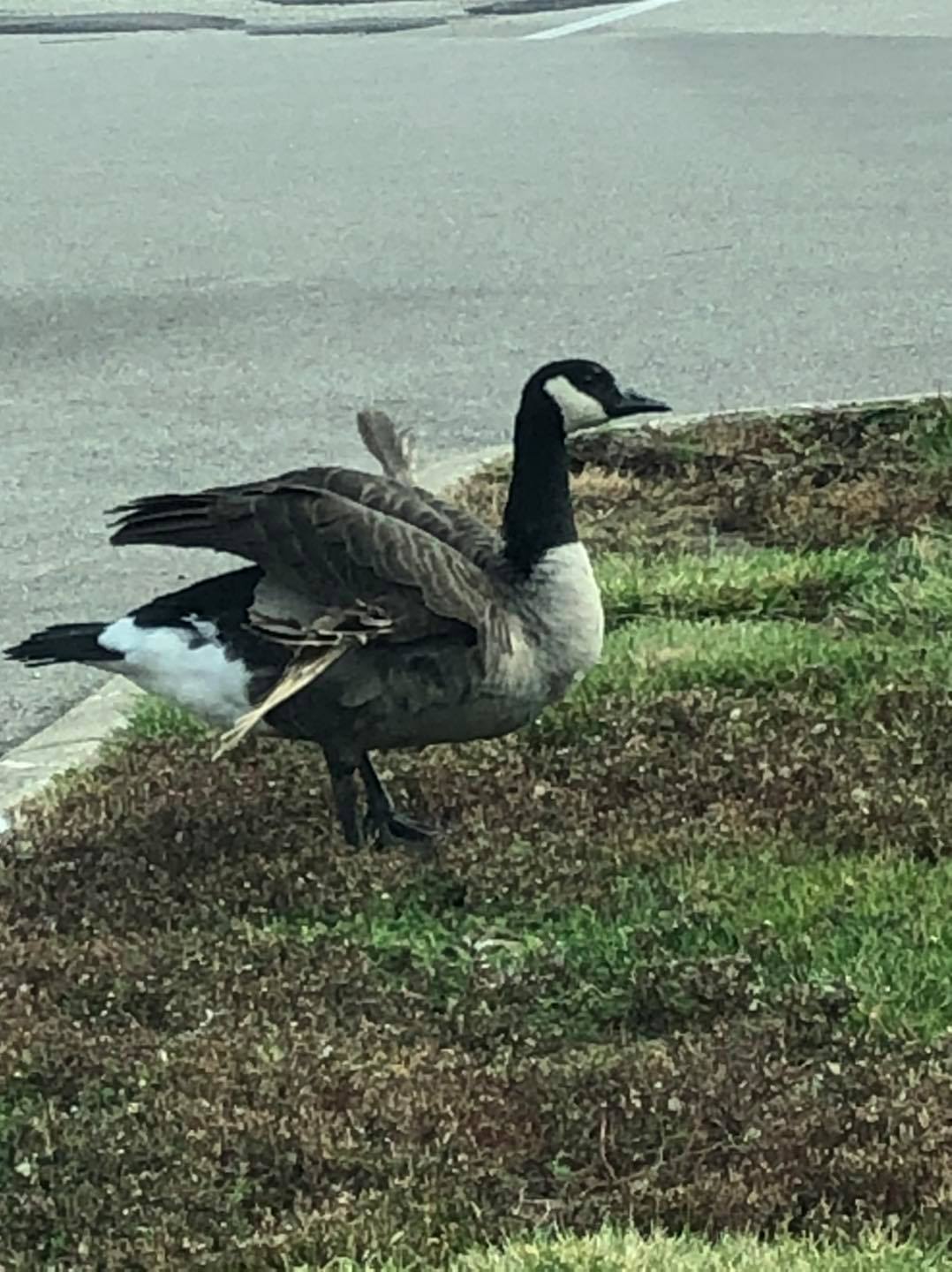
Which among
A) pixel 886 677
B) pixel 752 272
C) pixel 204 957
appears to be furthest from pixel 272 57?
pixel 204 957

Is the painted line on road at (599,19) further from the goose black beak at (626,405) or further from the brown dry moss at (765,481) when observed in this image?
the goose black beak at (626,405)

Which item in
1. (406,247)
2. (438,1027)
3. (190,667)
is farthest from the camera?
(406,247)

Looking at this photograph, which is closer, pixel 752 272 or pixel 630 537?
pixel 630 537

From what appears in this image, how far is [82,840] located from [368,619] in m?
0.74

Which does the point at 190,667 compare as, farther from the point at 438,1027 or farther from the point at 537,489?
the point at 438,1027

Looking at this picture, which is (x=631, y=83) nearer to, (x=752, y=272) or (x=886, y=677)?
(x=752, y=272)

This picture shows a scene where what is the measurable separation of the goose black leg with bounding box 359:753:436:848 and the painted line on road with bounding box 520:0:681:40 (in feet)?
52.3

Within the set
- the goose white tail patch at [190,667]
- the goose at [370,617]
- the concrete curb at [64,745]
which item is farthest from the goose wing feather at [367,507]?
the concrete curb at [64,745]

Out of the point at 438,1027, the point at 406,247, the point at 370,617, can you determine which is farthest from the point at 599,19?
the point at 438,1027

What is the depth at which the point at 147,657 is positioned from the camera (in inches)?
192

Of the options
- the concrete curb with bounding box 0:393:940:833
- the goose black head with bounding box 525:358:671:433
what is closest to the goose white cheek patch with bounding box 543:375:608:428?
the goose black head with bounding box 525:358:671:433

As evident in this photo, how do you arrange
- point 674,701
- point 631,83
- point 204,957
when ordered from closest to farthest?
point 204,957
point 674,701
point 631,83

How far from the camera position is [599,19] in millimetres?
21375

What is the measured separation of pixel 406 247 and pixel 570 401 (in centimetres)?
699
